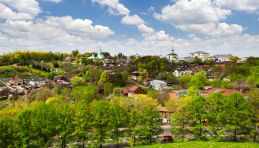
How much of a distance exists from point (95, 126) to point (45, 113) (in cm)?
700

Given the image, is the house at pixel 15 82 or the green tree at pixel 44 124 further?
the house at pixel 15 82

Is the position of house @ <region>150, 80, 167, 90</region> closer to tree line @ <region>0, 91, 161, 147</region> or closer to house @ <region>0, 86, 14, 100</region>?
A: house @ <region>0, 86, 14, 100</region>

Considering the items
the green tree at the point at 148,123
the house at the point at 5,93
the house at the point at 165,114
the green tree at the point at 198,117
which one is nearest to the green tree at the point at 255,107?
the green tree at the point at 198,117

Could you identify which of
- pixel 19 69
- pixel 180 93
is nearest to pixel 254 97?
pixel 180 93

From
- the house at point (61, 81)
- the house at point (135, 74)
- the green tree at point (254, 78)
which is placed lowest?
the house at point (61, 81)

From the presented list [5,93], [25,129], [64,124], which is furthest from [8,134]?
[5,93]

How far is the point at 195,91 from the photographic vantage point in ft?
263

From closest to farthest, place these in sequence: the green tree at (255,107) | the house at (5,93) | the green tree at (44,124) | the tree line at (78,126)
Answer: the tree line at (78,126) < the green tree at (44,124) < the green tree at (255,107) < the house at (5,93)

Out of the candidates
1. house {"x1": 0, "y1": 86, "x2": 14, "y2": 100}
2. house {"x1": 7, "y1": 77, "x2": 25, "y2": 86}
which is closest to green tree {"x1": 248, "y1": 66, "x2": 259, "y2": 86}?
house {"x1": 0, "y1": 86, "x2": 14, "y2": 100}

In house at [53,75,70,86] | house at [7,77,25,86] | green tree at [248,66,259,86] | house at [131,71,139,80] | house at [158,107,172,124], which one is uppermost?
green tree at [248,66,259,86]

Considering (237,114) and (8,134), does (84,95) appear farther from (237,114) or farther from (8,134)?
(237,114)

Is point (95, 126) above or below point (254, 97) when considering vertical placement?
below

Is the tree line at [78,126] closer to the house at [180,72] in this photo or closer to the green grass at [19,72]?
the house at [180,72]

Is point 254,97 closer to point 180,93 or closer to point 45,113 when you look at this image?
point 45,113
